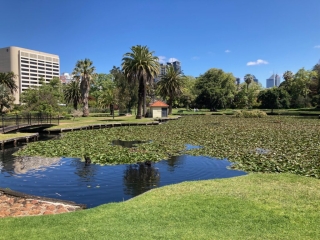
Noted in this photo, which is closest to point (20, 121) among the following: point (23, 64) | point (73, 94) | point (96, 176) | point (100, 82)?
point (96, 176)

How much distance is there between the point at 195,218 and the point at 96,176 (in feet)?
24.4

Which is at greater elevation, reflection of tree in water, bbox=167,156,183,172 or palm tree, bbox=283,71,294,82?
palm tree, bbox=283,71,294,82

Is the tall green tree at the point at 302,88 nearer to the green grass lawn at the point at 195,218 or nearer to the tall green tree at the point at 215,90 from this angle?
the tall green tree at the point at 215,90

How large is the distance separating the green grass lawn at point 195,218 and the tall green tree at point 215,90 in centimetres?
7523

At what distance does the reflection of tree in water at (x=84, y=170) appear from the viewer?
12653 mm

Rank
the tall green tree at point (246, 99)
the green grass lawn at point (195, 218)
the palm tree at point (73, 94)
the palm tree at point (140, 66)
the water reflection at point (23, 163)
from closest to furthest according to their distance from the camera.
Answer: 1. the green grass lawn at point (195, 218)
2. the water reflection at point (23, 163)
3. the palm tree at point (140, 66)
4. the palm tree at point (73, 94)
5. the tall green tree at point (246, 99)

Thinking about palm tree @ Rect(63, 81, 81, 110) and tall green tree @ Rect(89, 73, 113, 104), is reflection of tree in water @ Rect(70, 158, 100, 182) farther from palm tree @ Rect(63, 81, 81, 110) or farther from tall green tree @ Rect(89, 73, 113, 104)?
tall green tree @ Rect(89, 73, 113, 104)

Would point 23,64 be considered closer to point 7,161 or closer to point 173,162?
point 7,161

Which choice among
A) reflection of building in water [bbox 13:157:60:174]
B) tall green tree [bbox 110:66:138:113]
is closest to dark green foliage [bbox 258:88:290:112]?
tall green tree [bbox 110:66:138:113]

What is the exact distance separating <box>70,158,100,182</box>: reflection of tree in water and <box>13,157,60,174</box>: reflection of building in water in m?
1.35

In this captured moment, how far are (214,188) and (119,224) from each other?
3.91 meters

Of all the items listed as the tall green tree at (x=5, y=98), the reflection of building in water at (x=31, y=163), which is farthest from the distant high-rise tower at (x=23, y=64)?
the reflection of building in water at (x=31, y=163)

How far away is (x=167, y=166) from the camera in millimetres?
14586

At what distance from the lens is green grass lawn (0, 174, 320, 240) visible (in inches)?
214
